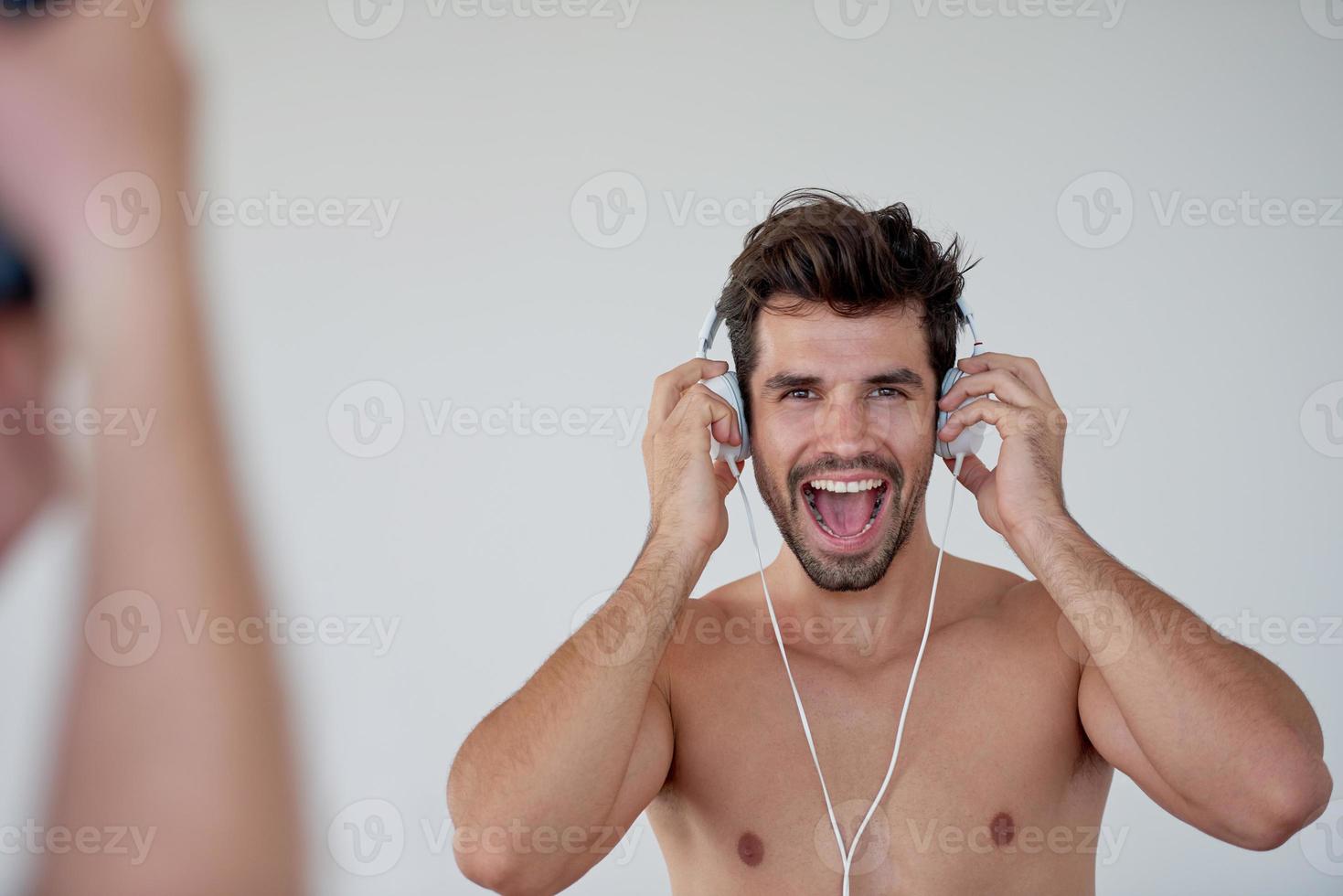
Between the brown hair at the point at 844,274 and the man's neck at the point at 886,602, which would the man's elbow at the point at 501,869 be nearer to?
the man's neck at the point at 886,602

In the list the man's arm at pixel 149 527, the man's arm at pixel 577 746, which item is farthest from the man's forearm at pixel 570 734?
the man's arm at pixel 149 527

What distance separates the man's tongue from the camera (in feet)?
6.95

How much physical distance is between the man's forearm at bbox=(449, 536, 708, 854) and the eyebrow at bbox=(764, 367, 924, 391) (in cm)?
54

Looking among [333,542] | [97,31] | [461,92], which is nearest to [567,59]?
[461,92]

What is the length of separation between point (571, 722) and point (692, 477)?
0.47 meters

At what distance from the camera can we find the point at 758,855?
190 cm

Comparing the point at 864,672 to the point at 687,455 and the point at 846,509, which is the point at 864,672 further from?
the point at 687,455

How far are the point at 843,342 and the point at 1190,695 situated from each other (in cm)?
84

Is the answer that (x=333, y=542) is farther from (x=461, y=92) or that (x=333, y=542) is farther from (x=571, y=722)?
(x=571, y=722)

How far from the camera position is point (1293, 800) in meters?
1.54

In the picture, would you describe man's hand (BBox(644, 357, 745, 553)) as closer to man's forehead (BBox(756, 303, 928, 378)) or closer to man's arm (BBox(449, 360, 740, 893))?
man's arm (BBox(449, 360, 740, 893))

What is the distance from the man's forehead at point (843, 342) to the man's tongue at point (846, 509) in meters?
0.25

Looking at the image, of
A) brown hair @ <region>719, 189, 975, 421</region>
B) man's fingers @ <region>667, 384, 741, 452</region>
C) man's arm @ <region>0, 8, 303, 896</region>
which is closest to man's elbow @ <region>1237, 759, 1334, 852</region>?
brown hair @ <region>719, 189, 975, 421</region>

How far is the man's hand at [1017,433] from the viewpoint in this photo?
6.07ft
